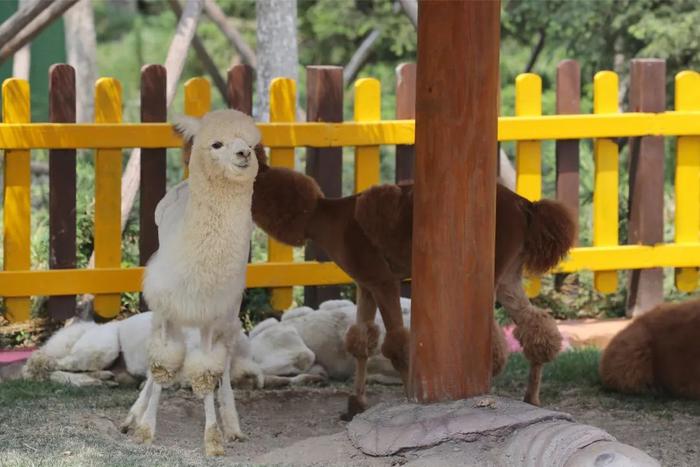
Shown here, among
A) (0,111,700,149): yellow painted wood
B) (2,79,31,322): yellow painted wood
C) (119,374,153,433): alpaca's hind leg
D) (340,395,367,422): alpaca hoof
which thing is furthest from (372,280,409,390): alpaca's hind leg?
(2,79,31,322): yellow painted wood

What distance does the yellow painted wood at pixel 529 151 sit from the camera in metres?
9.20

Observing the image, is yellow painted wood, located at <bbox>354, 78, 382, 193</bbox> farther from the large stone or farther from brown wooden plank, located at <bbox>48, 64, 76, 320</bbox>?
the large stone

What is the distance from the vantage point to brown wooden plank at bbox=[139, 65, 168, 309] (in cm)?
848

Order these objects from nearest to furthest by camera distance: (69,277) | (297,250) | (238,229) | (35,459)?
(35,459) → (238,229) → (69,277) → (297,250)

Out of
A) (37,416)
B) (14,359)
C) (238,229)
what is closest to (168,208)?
(238,229)

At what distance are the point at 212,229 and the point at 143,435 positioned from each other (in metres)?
1.08

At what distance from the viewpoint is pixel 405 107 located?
29.9ft

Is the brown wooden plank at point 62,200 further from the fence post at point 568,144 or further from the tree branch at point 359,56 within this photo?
the tree branch at point 359,56

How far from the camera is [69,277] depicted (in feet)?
Result: 27.6

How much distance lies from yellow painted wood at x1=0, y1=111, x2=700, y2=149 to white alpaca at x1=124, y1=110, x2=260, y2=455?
92.6 inches

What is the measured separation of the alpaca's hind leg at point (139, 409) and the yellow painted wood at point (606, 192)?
443 cm

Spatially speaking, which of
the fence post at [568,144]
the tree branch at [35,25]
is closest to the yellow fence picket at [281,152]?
the tree branch at [35,25]

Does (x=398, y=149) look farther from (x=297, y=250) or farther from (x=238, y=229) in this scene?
(x=238, y=229)

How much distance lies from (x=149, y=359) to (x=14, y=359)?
2.37 m
